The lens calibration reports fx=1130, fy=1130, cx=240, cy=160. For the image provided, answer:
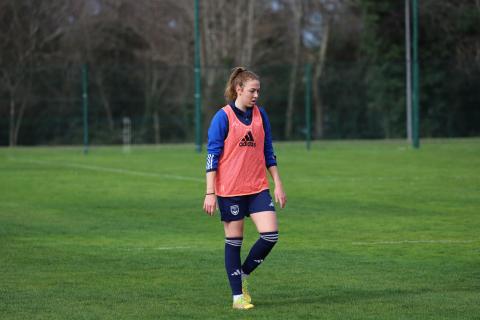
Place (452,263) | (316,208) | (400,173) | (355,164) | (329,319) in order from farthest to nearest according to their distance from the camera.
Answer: (355,164), (400,173), (316,208), (452,263), (329,319)

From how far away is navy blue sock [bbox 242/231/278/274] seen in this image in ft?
28.1

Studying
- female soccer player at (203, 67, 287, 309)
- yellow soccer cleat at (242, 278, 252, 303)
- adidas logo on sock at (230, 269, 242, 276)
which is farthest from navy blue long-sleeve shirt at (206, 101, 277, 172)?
yellow soccer cleat at (242, 278, 252, 303)

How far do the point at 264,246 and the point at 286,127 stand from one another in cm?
3912

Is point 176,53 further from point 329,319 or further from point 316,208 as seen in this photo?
point 329,319

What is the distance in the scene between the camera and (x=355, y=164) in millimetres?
29438

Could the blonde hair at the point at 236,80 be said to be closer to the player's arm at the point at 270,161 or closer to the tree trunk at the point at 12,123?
the player's arm at the point at 270,161

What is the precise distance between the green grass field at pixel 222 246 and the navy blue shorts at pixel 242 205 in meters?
0.70

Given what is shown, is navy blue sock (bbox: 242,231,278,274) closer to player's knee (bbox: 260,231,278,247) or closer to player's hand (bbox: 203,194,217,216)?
player's knee (bbox: 260,231,278,247)

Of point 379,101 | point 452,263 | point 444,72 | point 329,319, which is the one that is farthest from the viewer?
point 379,101

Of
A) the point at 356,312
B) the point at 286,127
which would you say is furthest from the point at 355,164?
the point at 356,312

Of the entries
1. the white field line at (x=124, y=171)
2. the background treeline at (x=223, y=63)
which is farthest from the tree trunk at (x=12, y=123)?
the white field line at (x=124, y=171)

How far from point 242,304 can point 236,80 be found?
66.0 inches

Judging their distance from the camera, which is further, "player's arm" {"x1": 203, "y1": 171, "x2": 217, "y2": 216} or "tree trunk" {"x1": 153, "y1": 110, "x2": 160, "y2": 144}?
"tree trunk" {"x1": 153, "y1": 110, "x2": 160, "y2": 144}

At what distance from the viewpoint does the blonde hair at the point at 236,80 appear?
8.48m
